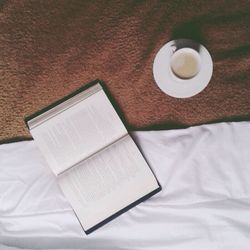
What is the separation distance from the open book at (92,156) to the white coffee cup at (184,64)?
0.16 meters

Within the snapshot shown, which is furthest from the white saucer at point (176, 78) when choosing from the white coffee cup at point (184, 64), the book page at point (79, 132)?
the book page at point (79, 132)

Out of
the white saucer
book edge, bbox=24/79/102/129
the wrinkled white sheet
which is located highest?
book edge, bbox=24/79/102/129

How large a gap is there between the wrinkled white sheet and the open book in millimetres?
21

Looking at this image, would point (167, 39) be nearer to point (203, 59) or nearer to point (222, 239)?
point (203, 59)

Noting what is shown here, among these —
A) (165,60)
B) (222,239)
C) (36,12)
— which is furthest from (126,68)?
(222,239)

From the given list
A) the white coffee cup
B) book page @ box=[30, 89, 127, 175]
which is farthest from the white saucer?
book page @ box=[30, 89, 127, 175]

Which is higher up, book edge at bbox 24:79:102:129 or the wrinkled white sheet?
book edge at bbox 24:79:102:129

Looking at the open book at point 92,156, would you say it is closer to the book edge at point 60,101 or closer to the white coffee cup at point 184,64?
the book edge at point 60,101

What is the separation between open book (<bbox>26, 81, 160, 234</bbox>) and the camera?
79cm

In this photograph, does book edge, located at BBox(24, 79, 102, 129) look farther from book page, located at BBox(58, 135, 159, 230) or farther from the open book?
book page, located at BBox(58, 135, 159, 230)

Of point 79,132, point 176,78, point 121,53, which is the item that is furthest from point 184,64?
point 79,132

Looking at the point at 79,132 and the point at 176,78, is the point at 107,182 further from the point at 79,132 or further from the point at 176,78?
the point at 176,78

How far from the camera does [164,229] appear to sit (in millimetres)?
776

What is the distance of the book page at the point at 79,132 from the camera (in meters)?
0.83
